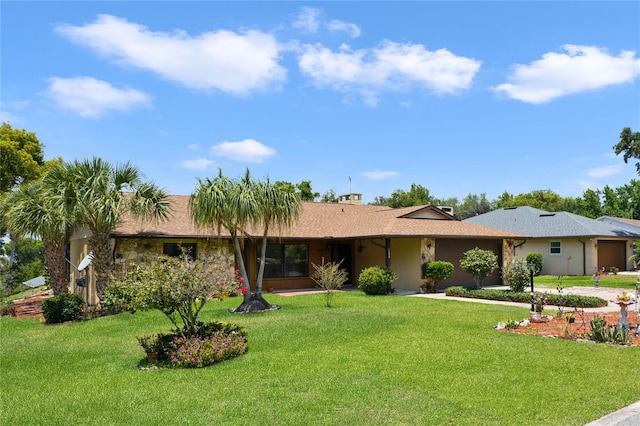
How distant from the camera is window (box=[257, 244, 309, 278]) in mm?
21281

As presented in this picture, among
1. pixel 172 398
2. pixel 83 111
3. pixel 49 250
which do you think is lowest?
pixel 172 398

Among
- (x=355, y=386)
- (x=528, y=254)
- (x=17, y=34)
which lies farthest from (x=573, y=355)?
(x=528, y=254)

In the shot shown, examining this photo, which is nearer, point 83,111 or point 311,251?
point 83,111

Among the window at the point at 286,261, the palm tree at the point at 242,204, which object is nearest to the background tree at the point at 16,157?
the window at the point at 286,261

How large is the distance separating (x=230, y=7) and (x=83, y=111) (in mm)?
6290

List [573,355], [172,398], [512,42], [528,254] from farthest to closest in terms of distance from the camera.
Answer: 1. [528,254]
2. [512,42]
3. [573,355]
4. [172,398]

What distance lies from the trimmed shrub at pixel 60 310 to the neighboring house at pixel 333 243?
2.47 m

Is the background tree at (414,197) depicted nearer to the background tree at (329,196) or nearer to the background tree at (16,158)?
the background tree at (329,196)

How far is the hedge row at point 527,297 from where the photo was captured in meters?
15.0

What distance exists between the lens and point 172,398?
250 inches

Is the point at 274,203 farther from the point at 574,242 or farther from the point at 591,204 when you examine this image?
the point at 591,204

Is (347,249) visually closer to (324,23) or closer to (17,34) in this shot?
(324,23)

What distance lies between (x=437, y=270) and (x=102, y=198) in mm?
12570

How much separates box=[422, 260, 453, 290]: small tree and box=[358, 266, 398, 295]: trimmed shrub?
1600mm
